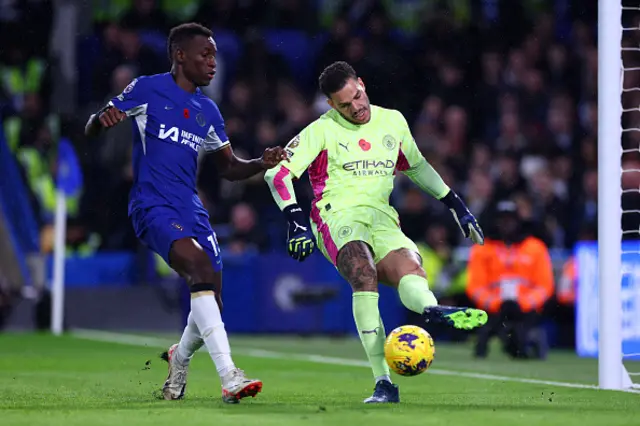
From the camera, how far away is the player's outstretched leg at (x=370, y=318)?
6.89 meters

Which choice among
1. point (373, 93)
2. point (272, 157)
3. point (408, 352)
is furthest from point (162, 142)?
Result: point (373, 93)

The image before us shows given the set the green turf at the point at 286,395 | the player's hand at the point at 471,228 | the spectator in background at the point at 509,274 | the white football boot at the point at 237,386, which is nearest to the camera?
the green turf at the point at 286,395

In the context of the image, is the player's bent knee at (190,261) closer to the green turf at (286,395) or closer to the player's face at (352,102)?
the green turf at (286,395)

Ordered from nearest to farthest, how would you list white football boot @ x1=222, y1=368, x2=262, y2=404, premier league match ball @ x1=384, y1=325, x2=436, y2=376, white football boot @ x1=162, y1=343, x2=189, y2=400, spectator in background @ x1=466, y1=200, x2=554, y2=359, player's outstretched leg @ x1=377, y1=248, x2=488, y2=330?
player's outstretched leg @ x1=377, y1=248, x2=488, y2=330 → white football boot @ x1=222, y1=368, x2=262, y2=404 → premier league match ball @ x1=384, y1=325, x2=436, y2=376 → white football boot @ x1=162, y1=343, x2=189, y2=400 → spectator in background @ x1=466, y1=200, x2=554, y2=359

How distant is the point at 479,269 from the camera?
517 inches

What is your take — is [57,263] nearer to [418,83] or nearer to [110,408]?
[418,83]

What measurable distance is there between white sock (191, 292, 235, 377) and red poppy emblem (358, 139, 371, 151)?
3.92ft

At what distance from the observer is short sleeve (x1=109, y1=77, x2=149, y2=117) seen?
6.89 m

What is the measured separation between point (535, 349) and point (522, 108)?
7.26m

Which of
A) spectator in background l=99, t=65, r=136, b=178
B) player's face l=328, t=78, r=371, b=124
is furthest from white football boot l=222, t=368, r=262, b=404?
spectator in background l=99, t=65, r=136, b=178

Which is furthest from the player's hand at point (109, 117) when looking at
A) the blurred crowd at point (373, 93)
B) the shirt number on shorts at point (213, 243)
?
the blurred crowd at point (373, 93)

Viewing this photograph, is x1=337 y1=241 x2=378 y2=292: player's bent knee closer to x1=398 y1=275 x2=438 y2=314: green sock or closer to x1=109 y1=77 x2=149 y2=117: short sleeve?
x1=398 y1=275 x2=438 y2=314: green sock

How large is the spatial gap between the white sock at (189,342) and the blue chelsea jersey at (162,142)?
0.65 metres

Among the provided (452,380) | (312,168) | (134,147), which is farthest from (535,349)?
(134,147)
